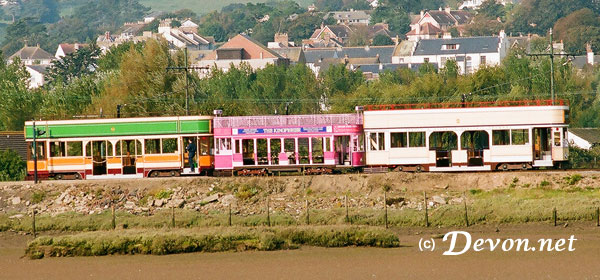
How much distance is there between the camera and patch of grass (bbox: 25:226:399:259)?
54.3m

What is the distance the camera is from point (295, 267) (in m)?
50.8

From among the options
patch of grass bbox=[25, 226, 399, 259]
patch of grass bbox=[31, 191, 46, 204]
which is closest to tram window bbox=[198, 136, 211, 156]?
patch of grass bbox=[31, 191, 46, 204]

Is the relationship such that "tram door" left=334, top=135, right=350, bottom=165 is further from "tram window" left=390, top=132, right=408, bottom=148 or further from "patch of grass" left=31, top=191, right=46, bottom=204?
"patch of grass" left=31, top=191, right=46, bottom=204

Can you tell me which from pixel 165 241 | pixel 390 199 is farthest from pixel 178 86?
pixel 165 241

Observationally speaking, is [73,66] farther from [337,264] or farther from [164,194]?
[337,264]

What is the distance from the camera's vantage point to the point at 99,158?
70.6 m

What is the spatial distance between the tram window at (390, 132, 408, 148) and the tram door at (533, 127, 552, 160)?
6.38m

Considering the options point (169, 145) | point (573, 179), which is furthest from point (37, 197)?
point (573, 179)

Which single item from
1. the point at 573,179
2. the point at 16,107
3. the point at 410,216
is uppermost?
the point at 16,107

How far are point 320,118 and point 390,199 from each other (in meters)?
7.86

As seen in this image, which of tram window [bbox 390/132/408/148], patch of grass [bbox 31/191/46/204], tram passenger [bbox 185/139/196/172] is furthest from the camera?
A: tram passenger [bbox 185/139/196/172]

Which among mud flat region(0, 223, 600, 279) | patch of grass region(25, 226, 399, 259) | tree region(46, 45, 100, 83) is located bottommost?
mud flat region(0, 223, 600, 279)
